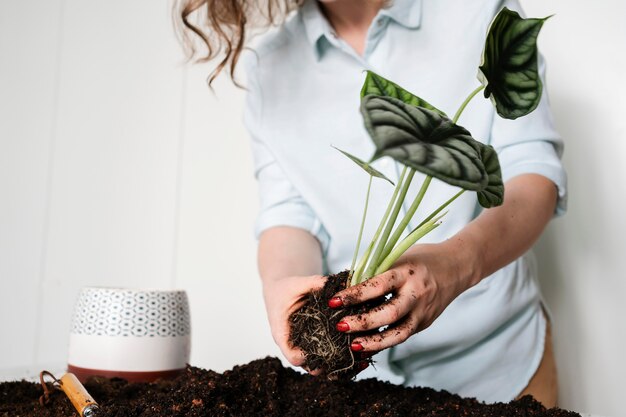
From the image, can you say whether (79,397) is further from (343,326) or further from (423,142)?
(423,142)

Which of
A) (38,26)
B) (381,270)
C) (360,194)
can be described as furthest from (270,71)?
(38,26)

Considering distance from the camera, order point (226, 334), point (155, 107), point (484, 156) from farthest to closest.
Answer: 1. point (155, 107)
2. point (226, 334)
3. point (484, 156)

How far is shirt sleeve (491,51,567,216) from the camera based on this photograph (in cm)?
103

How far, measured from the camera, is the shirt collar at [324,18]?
3.89 feet

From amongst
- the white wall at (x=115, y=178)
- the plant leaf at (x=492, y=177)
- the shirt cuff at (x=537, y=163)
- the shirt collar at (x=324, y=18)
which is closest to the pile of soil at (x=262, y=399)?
the plant leaf at (x=492, y=177)

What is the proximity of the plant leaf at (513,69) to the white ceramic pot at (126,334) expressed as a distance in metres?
0.59

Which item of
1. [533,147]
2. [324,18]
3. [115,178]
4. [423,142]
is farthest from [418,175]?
[115,178]

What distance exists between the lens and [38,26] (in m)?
2.70

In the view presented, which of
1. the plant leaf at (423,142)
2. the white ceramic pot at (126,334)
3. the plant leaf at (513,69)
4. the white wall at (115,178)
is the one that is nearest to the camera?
the plant leaf at (423,142)

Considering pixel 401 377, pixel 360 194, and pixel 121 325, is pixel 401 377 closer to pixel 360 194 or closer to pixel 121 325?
pixel 360 194

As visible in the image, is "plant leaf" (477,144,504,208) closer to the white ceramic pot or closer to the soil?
the soil

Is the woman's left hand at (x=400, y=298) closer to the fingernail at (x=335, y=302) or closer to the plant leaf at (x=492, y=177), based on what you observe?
the fingernail at (x=335, y=302)

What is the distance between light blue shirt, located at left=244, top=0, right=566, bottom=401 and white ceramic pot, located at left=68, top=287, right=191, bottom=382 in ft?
1.27

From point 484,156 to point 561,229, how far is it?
106 centimetres
